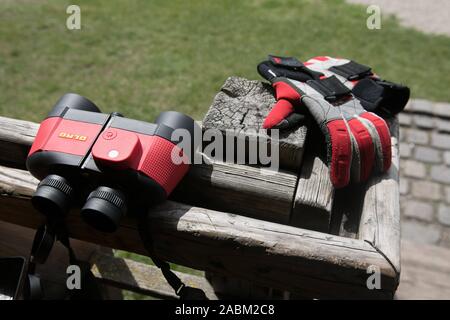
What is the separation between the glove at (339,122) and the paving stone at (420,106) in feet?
9.23

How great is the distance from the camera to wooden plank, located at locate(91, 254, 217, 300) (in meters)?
2.43

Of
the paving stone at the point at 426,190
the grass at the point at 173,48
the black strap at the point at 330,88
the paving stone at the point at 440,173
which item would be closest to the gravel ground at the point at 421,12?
the grass at the point at 173,48

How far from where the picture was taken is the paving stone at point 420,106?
4.39m

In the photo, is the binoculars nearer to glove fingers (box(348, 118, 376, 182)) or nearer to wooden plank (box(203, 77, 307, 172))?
wooden plank (box(203, 77, 307, 172))

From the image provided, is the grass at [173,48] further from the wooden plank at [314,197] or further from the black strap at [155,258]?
the black strap at [155,258]

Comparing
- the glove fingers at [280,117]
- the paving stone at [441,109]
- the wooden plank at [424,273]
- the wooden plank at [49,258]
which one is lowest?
the wooden plank at [424,273]

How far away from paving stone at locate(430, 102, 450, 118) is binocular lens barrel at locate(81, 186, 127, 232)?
12.5 ft

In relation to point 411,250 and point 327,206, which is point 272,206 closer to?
point 327,206

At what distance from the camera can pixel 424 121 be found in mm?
4277

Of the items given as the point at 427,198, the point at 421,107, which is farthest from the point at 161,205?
the point at 421,107

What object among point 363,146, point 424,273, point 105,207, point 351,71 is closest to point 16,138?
point 105,207

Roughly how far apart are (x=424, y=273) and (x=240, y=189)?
188 centimetres

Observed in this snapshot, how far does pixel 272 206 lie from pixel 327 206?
0.20m

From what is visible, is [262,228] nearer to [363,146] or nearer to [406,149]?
[363,146]
